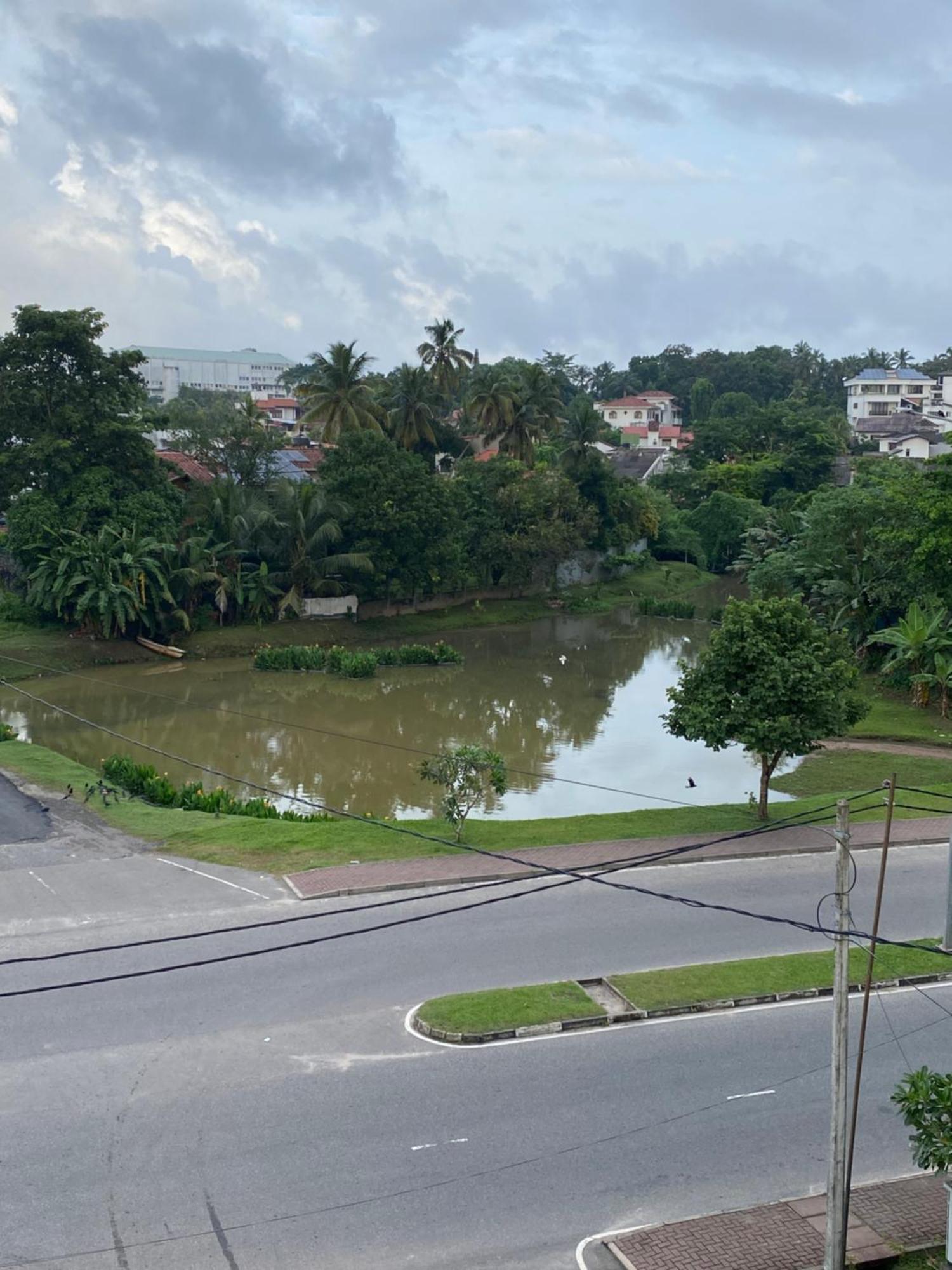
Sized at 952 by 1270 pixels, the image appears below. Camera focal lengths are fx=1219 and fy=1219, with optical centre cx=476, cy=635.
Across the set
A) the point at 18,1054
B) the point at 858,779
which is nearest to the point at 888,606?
the point at 858,779

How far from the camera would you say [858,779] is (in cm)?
2794

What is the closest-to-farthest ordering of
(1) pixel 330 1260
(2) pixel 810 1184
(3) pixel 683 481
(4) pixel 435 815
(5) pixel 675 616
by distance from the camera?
1. (1) pixel 330 1260
2. (2) pixel 810 1184
3. (4) pixel 435 815
4. (5) pixel 675 616
5. (3) pixel 683 481

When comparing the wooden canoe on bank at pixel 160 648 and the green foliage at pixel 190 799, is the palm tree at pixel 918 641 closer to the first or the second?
the green foliage at pixel 190 799

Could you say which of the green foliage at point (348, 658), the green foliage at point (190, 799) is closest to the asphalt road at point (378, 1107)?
the green foliage at point (190, 799)

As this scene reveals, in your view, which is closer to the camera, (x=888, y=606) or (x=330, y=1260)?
(x=330, y=1260)

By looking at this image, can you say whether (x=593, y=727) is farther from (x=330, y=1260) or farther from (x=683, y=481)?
(x=683, y=481)

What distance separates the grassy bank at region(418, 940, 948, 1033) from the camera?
1427cm

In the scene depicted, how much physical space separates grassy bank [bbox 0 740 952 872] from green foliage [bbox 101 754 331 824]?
409 mm

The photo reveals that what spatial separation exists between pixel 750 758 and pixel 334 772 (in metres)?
11.1

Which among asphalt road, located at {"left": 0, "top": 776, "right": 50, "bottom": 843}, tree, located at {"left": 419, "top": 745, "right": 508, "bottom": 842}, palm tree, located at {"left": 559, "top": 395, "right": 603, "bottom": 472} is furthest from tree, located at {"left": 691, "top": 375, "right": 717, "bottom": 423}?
tree, located at {"left": 419, "top": 745, "right": 508, "bottom": 842}

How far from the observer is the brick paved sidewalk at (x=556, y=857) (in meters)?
18.8

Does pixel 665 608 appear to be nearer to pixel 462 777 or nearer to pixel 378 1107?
pixel 462 777

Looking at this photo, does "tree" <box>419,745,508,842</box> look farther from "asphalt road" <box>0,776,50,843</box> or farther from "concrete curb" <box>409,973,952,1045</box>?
"asphalt road" <box>0,776,50,843</box>

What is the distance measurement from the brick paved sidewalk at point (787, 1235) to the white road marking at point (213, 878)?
365 inches
